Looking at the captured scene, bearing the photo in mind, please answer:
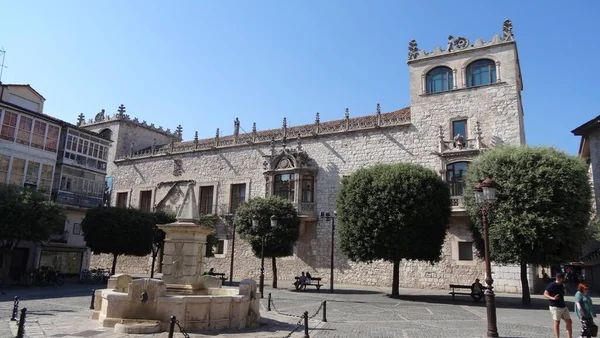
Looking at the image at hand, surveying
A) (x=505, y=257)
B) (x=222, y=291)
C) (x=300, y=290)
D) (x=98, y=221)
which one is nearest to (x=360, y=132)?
(x=300, y=290)

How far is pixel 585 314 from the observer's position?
9.77 metres

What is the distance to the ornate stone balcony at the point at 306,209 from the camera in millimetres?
31620

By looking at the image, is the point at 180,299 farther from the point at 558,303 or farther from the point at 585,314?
the point at 585,314

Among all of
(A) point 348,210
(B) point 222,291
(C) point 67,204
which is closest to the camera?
(B) point 222,291

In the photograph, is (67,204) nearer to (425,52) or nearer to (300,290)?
(300,290)

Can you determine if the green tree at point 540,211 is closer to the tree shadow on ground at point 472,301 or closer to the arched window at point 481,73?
the tree shadow on ground at point 472,301

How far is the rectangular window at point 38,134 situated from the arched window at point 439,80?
26.1 meters

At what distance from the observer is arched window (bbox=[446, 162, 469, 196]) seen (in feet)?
90.7

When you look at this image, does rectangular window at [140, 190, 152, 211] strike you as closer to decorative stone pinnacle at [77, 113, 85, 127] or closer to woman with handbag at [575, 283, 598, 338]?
decorative stone pinnacle at [77, 113, 85, 127]

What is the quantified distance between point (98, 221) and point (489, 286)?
2527cm

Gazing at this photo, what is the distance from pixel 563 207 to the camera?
780 inches

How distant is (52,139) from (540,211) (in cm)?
A: 2933

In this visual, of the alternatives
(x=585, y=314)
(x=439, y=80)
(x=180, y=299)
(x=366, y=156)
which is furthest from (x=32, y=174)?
(x=585, y=314)

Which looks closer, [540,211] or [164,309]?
[164,309]
